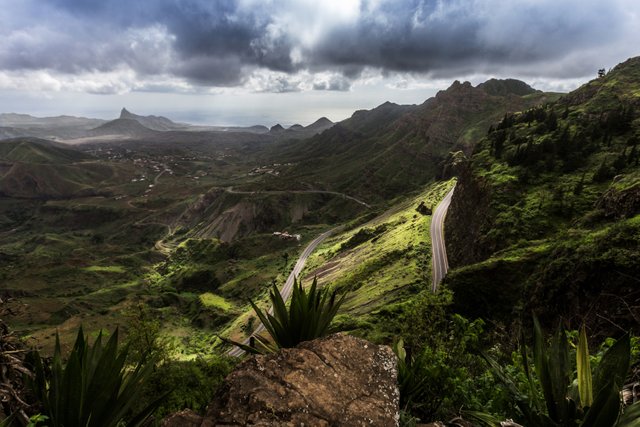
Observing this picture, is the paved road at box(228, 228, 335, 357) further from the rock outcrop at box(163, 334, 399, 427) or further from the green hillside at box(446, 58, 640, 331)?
the rock outcrop at box(163, 334, 399, 427)

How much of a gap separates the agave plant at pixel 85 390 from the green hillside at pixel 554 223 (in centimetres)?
668

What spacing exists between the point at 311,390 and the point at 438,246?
Result: 54.9m

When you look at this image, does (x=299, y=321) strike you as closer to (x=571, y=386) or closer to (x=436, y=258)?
(x=571, y=386)

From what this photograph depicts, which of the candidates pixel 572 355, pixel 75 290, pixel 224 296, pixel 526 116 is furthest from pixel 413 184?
pixel 572 355

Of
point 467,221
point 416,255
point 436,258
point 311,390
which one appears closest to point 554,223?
point 467,221

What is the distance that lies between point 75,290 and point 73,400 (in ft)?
358

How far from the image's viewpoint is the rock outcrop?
3879 mm

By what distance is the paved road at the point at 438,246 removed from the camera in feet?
153

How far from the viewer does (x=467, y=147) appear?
15650 centimetres

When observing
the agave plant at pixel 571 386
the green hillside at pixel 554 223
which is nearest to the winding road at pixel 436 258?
the green hillside at pixel 554 223

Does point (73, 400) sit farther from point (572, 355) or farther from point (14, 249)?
point (14, 249)

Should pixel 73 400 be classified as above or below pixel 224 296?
above

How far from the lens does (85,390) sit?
366 cm

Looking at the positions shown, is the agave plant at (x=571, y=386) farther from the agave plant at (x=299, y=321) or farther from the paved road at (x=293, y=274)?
the paved road at (x=293, y=274)
